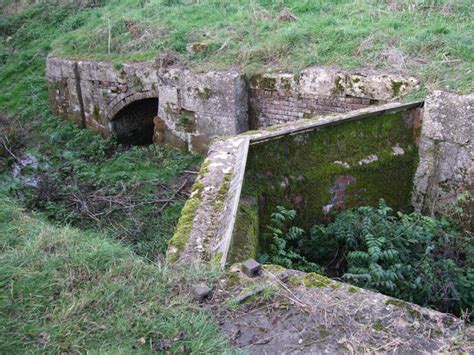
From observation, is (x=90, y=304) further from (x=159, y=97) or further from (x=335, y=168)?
(x=159, y=97)

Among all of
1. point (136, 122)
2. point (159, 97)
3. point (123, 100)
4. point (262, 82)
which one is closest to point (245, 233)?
point (262, 82)

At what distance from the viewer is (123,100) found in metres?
9.91

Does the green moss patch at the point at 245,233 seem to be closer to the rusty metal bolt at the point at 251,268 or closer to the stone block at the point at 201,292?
the rusty metal bolt at the point at 251,268

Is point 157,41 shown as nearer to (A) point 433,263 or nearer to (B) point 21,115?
(B) point 21,115

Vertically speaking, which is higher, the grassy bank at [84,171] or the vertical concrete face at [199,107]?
the vertical concrete face at [199,107]

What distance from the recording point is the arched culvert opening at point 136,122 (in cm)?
1055

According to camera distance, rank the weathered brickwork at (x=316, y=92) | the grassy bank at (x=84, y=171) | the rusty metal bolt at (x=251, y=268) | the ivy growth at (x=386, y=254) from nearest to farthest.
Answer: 1. the rusty metal bolt at (x=251, y=268)
2. the ivy growth at (x=386, y=254)
3. the weathered brickwork at (x=316, y=92)
4. the grassy bank at (x=84, y=171)

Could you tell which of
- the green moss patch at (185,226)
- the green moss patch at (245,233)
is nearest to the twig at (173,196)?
the green moss patch at (245,233)

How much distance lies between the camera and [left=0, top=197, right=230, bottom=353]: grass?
2324 mm

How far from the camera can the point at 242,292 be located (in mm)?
2762

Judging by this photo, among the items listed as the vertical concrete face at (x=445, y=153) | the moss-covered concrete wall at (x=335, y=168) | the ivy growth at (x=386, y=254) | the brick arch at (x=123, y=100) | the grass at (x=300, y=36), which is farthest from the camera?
the brick arch at (x=123, y=100)

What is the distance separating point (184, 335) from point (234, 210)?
1442 millimetres

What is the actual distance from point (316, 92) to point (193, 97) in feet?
7.79

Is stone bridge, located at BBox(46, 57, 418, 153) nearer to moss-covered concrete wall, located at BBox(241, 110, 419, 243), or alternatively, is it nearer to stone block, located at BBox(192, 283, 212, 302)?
moss-covered concrete wall, located at BBox(241, 110, 419, 243)
